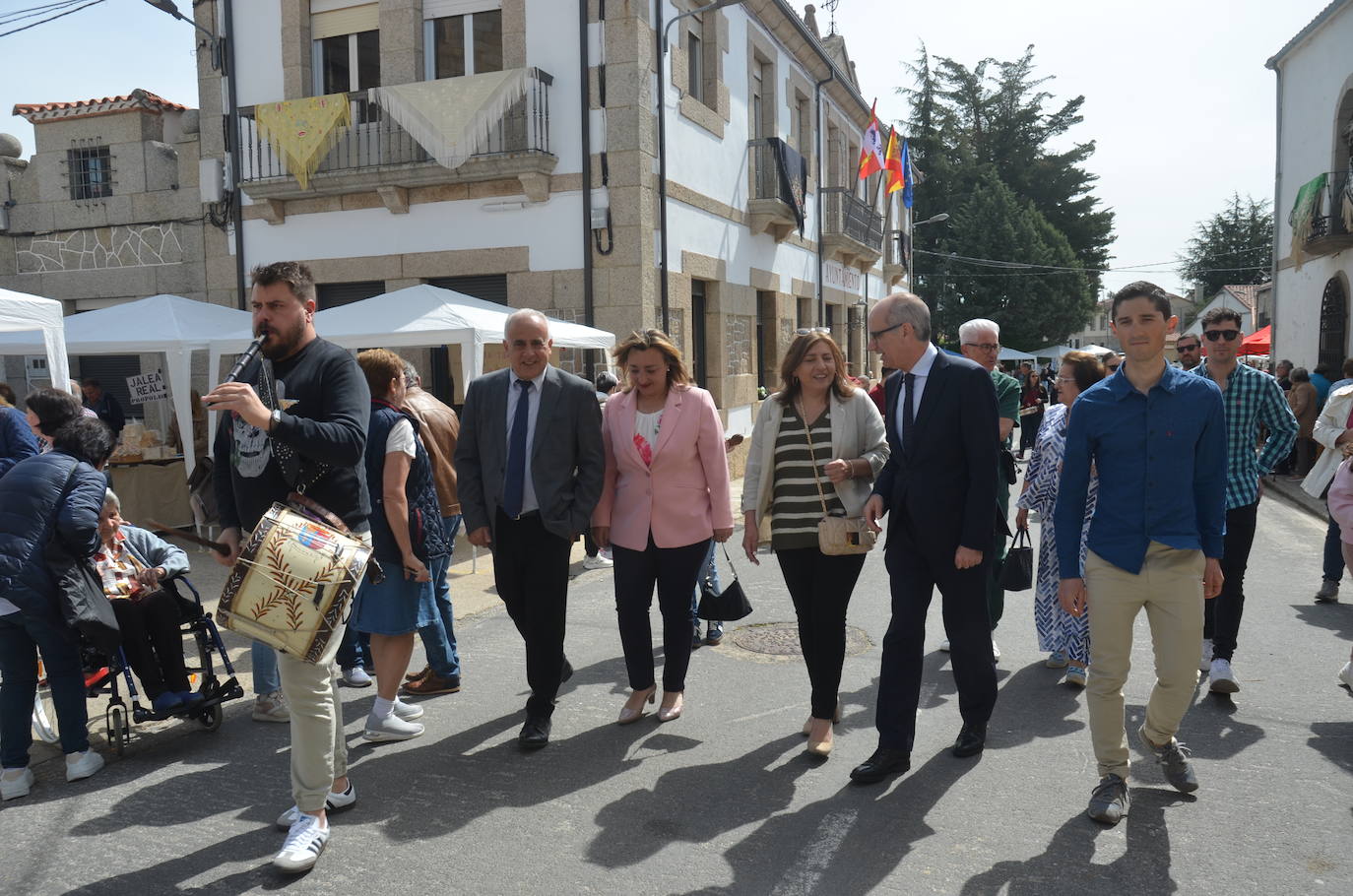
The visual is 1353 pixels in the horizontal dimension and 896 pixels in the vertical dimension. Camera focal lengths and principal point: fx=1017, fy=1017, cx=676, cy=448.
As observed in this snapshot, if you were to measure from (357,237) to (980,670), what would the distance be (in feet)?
37.0

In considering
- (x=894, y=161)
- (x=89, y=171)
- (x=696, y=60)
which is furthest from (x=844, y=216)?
(x=89, y=171)

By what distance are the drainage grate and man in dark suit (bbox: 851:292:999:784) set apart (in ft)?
5.84

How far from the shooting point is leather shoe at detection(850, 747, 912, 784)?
3.83m

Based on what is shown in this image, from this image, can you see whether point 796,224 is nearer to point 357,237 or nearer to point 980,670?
point 357,237

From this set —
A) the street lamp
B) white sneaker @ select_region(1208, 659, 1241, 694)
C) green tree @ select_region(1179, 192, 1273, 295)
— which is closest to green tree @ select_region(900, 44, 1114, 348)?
green tree @ select_region(1179, 192, 1273, 295)

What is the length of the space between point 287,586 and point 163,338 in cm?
803

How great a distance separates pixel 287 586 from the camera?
3141 millimetres

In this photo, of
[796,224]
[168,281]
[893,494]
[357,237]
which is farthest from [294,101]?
[893,494]

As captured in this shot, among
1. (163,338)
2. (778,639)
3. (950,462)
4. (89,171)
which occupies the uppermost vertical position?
(89,171)

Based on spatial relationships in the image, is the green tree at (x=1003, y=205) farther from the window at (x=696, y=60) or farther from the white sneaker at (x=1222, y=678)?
the white sneaker at (x=1222, y=678)

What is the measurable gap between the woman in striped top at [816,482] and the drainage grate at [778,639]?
138 cm

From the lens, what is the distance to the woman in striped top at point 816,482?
422cm

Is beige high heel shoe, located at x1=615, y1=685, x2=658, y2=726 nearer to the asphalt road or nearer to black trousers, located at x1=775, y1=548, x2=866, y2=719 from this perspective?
the asphalt road

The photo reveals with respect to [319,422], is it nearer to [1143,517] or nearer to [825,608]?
[825,608]
